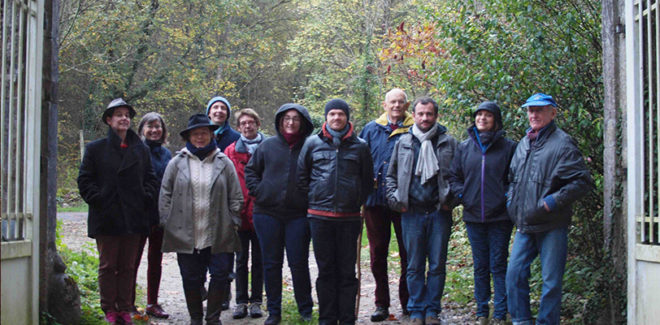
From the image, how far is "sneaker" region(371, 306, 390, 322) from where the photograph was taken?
6703 millimetres

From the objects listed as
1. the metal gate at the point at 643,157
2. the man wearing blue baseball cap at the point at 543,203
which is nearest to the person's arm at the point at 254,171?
the man wearing blue baseball cap at the point at 543,203

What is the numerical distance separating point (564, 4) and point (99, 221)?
5.69 metres

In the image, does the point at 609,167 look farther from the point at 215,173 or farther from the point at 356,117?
the point at 356,117

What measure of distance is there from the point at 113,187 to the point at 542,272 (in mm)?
4045

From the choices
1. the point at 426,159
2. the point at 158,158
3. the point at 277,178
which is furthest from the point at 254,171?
the point at 426,159

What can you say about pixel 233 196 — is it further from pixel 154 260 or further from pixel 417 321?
pixel 417 321

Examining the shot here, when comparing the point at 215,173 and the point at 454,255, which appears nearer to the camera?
the point at 215,173

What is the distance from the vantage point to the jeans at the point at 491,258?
5.97 metres

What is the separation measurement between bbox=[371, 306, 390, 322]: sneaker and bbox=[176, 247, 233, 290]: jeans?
1700mm

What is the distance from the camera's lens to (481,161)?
19.8 feet

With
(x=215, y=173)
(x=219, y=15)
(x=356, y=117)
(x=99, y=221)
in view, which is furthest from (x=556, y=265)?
(x=219, y=15)

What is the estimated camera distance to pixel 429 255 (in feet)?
20.6

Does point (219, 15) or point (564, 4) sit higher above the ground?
point (219, 15)

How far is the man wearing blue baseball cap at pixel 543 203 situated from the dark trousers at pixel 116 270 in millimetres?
3637
